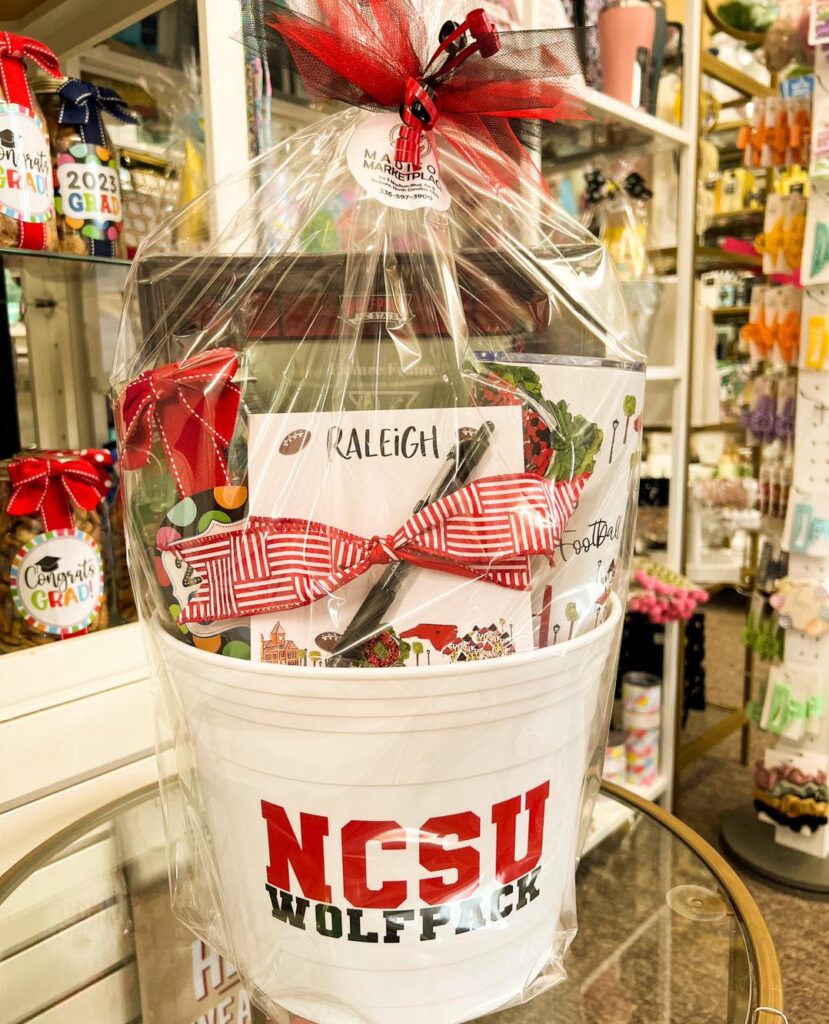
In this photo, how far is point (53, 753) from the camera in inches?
32.7

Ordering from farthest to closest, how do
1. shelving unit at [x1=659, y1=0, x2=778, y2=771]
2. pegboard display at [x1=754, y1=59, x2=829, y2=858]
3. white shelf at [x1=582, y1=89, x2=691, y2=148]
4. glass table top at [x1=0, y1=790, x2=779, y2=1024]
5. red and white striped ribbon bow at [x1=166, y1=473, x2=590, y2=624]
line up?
shelving unit at [x1=659, y1=0, x2=778, y2=771], pegboard display at [x1=754, y1=59, x2=829, y2=858], white shelf at [x1=582, y1=89, x2=691, y2=148], glass table top at [x1=0, y1=790, x2=779, y2=1024], red and white striped ribbon bow at [x1=166, y1=473, x2=590, y2=624]

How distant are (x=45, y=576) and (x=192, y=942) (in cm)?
38

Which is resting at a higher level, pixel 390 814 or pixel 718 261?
pixel 718 261

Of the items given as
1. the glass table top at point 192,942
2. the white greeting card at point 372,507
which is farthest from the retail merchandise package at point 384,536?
the glass table top at point 192,942

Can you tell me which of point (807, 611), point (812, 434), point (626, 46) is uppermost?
point (626, 46)

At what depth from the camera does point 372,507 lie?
442 mm

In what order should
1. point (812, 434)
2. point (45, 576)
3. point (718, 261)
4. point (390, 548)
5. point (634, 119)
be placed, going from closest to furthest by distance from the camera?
point (390, 548)
point (45, 576)
point (634, 119)
point (812, 434)
point (718, 261)

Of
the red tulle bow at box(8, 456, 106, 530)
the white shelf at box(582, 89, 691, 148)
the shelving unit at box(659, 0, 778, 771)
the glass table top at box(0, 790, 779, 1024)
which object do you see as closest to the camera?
the glass table top at box(0, 790, 779, 1024)

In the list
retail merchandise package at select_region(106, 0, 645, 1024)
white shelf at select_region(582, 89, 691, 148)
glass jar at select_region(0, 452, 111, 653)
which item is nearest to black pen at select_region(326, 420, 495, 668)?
retail merchandise package at select_region(106, 0, 645, 1024)

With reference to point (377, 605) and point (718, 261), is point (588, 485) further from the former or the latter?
point (718, 261)

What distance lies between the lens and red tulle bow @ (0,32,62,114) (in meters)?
0.75

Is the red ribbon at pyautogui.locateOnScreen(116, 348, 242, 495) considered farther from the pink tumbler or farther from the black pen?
the pink tumbler

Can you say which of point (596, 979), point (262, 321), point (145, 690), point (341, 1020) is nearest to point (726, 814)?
point (596, 979)

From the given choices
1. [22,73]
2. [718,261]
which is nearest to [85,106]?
[22,73]
